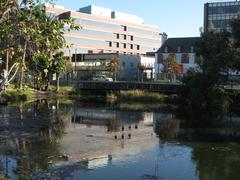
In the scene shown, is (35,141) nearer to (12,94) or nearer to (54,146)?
(54,146)

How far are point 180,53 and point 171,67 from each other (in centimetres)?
1399

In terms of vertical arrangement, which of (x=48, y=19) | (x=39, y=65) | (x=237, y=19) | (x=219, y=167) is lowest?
(x=219, y=167)

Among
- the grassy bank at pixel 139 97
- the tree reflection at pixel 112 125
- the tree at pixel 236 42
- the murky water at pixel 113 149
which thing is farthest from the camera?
the grassy bank at pixel 139 97

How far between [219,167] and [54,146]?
12.3m

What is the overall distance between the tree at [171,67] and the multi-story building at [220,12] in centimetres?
1656

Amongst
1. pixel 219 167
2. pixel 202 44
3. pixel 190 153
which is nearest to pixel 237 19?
pixel 202 44

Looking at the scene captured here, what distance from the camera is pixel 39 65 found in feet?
69.0

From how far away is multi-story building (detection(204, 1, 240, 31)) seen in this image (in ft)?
492

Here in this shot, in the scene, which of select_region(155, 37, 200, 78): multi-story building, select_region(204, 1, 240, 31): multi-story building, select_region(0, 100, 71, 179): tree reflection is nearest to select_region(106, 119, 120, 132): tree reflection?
select_region(0, 100, 71, 179): tree reflection

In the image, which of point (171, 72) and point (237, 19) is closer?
point (237, 19)

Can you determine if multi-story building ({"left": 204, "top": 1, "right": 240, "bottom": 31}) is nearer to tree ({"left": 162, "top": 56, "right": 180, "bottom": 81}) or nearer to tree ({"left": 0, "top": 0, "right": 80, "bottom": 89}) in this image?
tree ({"left": 162, "top": 56, "right": 180, "bottom": 81})

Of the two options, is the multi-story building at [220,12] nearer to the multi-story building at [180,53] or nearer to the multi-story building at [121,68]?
the multi-story building at [180,53]

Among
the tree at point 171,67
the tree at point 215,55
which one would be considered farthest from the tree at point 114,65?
the tree at point 215,55

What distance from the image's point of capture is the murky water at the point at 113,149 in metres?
29.0
